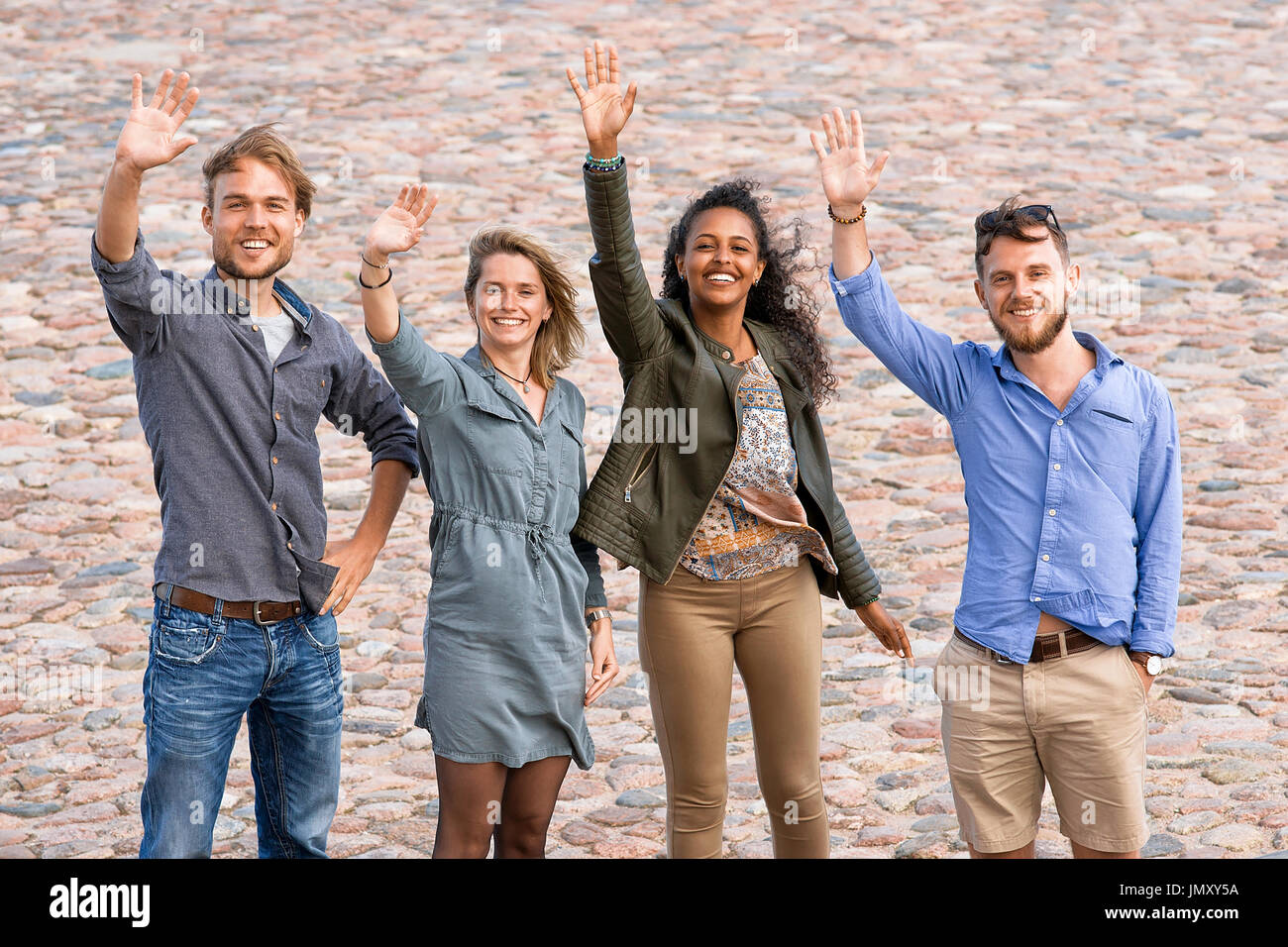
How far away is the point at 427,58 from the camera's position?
16375 mm

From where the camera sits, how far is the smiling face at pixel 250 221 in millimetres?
3887

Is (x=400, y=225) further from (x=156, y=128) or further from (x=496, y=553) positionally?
(x=496, y=553)

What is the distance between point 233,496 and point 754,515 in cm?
139

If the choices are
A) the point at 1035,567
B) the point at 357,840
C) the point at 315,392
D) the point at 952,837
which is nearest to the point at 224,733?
the point at 315,392

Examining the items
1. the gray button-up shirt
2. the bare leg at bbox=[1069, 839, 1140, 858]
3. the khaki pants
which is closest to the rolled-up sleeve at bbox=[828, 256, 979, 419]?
the khaki pants

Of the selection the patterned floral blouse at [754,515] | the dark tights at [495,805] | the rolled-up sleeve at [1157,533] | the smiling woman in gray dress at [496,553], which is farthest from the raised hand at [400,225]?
the rolled-up sleeve at [1157,533]

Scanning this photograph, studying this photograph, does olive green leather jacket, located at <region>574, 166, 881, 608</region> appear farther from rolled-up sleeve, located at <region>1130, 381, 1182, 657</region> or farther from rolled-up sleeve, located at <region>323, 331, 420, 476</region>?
rolled-up sleeve, located at <region>1130, 381, 1182, 657</region>

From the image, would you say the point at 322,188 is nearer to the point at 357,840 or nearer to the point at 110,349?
the point at 110,349

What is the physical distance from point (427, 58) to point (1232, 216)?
851 cm

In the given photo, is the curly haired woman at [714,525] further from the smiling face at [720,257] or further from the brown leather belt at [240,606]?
the brown leather belt at [240,606]

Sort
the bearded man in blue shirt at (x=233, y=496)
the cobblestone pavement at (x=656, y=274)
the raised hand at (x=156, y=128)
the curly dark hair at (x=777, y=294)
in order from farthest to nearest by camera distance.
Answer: the cobblestone pavement at (x=656, y=274), the curly dark hair at (x=777, y=294), the bearded man in blue shirt at (x=233, y=496), the raised hand at (x=156, y=128)

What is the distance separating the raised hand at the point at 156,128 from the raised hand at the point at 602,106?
0.99 m

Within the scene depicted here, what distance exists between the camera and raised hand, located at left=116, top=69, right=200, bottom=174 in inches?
140

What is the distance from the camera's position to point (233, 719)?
3.82m
